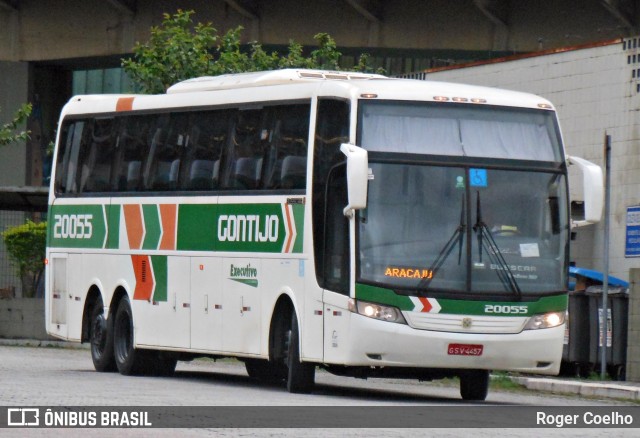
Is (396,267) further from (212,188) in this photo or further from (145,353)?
(145,353)

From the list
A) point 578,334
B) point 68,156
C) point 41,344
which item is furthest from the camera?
point 41,344

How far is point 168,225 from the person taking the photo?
21.1 metres

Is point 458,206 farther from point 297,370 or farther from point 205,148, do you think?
point 205,148

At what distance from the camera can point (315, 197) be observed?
17.9 m

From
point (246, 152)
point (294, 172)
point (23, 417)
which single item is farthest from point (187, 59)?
point (23, 417)

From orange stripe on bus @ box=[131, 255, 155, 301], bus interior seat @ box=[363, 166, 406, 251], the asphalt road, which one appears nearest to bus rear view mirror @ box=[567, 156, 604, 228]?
bus interior seat @ box=[363, 166, 406, 251]

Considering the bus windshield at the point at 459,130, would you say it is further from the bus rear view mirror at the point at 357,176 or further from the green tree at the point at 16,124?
the green tree at the point at 16,124

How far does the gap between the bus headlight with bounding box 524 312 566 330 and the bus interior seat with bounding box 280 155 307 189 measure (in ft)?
9.31

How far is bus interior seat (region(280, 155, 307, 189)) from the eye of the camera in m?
18.2

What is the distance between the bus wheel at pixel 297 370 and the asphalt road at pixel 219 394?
0.16 m

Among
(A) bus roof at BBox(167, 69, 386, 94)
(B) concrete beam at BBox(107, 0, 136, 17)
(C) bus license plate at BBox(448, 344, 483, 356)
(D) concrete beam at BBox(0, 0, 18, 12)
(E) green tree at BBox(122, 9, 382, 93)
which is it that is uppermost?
(D) concrete beam at BBox(0, 0, 18, 12)

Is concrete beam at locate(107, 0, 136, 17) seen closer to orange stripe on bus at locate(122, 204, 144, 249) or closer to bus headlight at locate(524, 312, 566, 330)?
orange stripe on bus at locate(122, 204, 144, 249)

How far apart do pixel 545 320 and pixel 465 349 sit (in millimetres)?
1002
